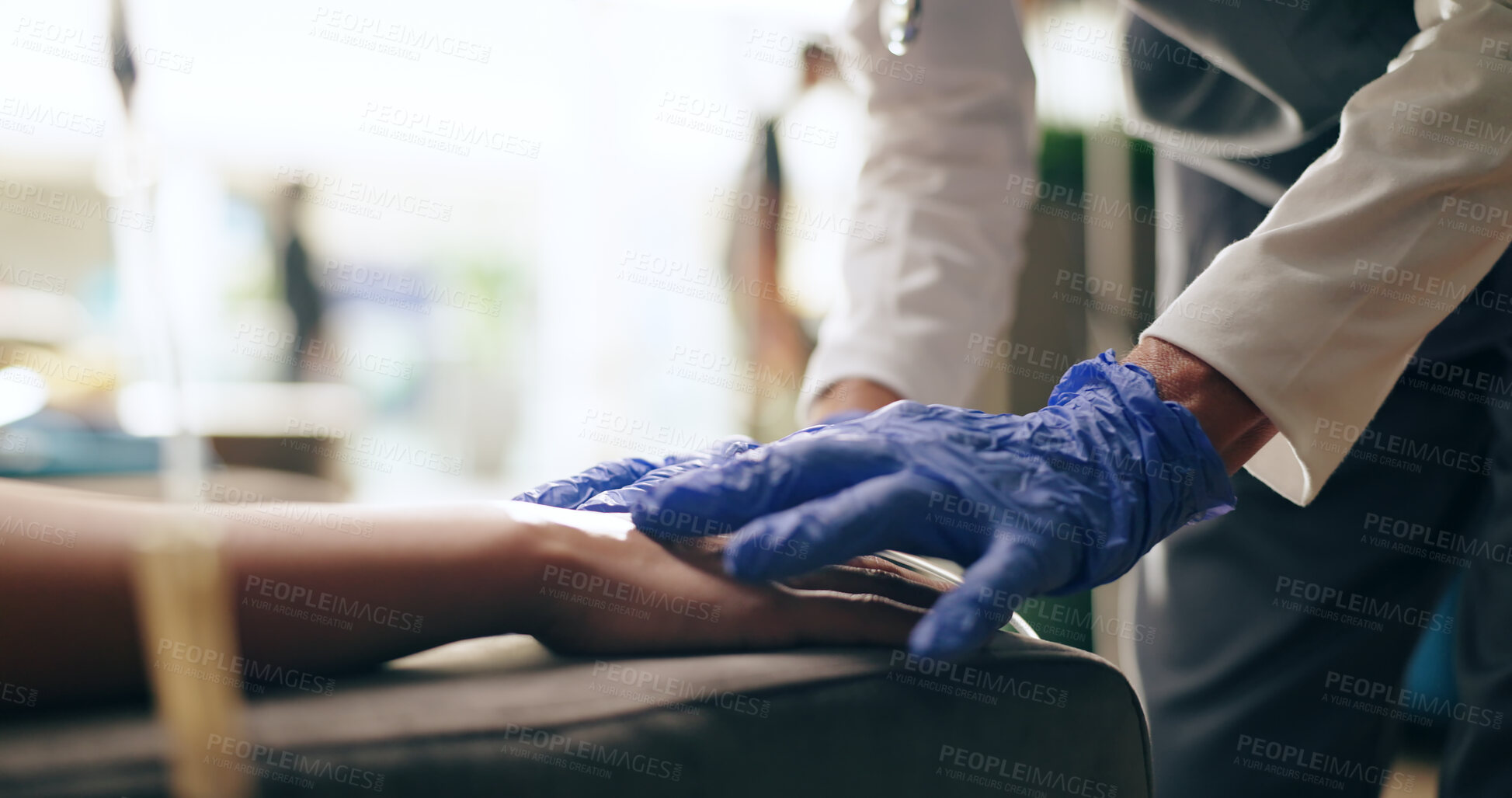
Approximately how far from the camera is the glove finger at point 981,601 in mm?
510

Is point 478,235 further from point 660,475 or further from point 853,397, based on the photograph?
point 660,475

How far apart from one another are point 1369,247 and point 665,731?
0.68 metres

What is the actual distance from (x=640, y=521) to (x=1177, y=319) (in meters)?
0.46

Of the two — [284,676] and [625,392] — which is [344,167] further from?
[284,676]

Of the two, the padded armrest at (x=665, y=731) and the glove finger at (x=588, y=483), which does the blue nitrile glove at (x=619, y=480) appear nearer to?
the glove finger at (x=588, y=483)

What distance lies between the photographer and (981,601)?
528 mm

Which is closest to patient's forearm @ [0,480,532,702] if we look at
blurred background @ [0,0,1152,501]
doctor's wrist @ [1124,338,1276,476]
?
doctor's wrist @ [1124,338,1276,476]

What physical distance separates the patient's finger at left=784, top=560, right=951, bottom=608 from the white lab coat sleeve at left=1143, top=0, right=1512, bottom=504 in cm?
30

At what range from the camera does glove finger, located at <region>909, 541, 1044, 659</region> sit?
1.67 ft

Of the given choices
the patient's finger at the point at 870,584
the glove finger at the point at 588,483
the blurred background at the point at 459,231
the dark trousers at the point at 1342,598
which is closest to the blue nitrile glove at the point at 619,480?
the glove finger at the point at 588,483

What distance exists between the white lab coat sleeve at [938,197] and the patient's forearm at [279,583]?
1.92 feet

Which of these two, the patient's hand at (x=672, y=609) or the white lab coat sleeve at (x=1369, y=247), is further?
the white lab coat sleeve at (x=1369, y=247)

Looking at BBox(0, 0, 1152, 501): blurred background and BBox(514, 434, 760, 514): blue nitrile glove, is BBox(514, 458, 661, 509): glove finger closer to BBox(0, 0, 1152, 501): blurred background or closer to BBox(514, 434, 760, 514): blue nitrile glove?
BBox(514, 434, 760, 514): blue nitrile glove

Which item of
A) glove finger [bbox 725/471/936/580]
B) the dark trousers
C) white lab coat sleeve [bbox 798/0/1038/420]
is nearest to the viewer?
glove finger [bbox 725/471/936/580]
